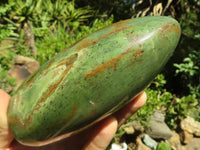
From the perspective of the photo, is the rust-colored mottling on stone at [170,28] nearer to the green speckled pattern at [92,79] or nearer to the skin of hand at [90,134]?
the green speckled pattern at [92,79]

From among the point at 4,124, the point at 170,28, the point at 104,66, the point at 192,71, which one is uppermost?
the point at 170,28

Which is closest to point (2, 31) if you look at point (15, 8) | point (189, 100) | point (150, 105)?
point (15, 8)

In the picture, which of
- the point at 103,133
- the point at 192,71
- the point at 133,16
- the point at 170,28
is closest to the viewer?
the point at 170,28

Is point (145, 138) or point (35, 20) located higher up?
point (35, 20)

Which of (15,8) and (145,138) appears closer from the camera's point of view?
(145,138)

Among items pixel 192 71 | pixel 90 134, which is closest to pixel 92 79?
pixel 90 134

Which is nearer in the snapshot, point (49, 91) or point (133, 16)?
point (49, 91)

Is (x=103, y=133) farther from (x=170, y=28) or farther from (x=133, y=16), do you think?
(x=133, y=16)

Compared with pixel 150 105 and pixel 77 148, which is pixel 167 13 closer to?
pixel 150 105
